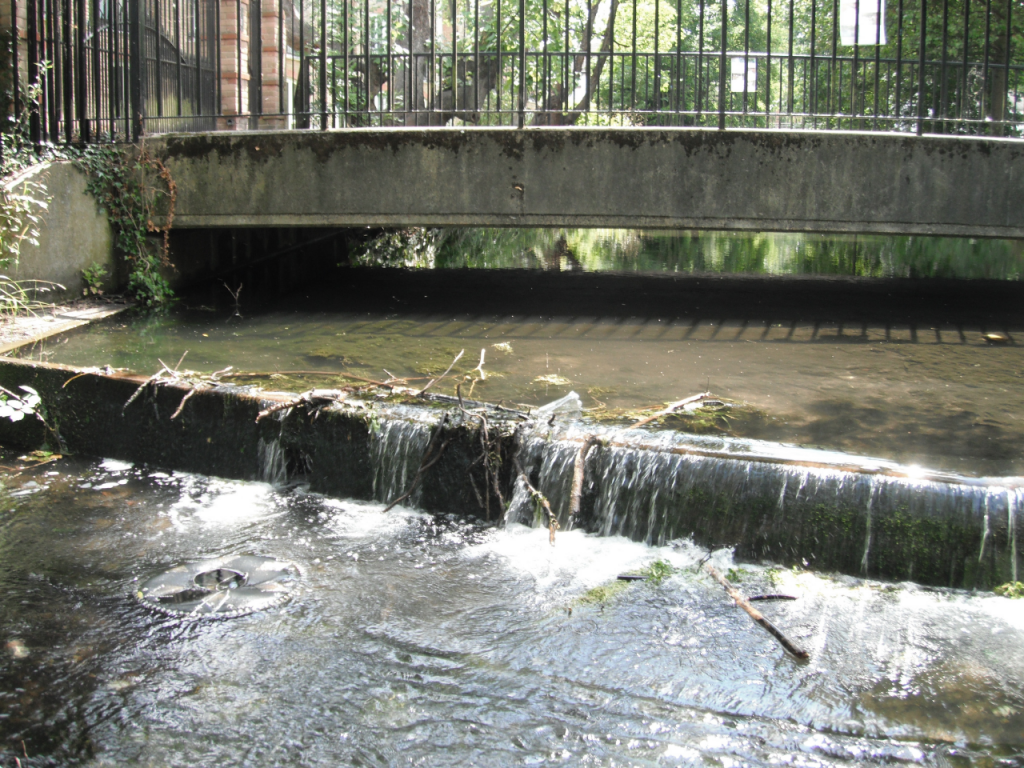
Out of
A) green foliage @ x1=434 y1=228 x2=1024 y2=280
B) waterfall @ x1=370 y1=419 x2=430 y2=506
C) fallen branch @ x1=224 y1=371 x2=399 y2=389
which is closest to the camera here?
waterfall @ x1=370 y1=419 x2=430 y2=506

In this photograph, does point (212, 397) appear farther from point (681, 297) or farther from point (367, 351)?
point (681, 297)

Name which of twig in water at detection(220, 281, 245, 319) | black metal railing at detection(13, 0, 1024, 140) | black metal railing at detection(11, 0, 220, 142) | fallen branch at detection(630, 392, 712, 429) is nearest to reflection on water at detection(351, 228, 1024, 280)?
black metal railing at detection(13, 0, 1024, 140)

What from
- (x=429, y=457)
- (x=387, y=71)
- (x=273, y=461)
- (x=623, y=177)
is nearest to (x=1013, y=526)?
(x=429, y=457)

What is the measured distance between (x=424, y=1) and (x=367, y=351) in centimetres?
1584

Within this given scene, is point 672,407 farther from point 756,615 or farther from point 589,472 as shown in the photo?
point 756,615

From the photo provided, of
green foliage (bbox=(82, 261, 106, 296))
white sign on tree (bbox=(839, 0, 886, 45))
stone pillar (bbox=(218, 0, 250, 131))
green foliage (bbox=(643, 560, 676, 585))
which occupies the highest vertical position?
stone pillar (bbox=(218, 0, 250, 131))

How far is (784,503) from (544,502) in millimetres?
1142

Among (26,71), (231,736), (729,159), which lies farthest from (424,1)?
(231,736)

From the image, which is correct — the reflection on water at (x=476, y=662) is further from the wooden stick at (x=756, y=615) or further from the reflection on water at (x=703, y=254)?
the reflection on water at (x=703, y=254)

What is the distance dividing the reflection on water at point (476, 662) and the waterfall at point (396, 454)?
48cm

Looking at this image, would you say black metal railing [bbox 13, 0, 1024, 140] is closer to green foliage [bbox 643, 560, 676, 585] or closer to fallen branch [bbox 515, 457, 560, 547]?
fallen branch [bbox 515, 457, 560, 547]

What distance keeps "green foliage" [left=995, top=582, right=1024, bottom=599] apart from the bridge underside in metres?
5.35

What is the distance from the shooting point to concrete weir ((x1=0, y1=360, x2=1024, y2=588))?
4176 millimetres

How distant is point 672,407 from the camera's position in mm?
5555
